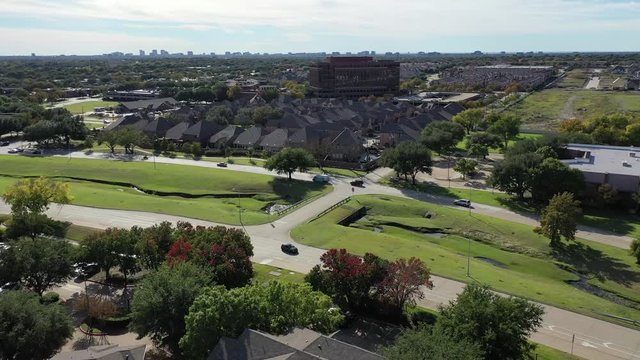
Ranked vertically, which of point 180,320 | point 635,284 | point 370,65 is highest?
point 370,65

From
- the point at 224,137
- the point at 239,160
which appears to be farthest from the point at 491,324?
the point at 224,137

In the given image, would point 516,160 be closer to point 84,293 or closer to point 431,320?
point 431,320

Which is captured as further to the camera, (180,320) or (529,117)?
(529,117)

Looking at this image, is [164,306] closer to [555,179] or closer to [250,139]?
[555,179]

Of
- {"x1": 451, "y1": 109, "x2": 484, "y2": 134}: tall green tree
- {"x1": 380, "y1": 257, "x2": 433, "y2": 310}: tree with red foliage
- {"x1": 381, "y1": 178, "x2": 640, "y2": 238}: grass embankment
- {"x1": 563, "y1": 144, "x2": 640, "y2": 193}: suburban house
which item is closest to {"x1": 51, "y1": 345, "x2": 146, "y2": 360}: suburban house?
{"x1": 380, "y1": 257, "x2": 433, "y2": 310}: tree with red foliage

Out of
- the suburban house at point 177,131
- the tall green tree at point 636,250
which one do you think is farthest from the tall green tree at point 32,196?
the tall green tree at point 636,250

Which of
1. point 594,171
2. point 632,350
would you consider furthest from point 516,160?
point 632,350

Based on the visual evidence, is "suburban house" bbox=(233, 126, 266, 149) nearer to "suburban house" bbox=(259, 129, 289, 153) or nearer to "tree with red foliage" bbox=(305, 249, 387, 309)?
"suburban house" bbox=(259, 129, 289, 153)
